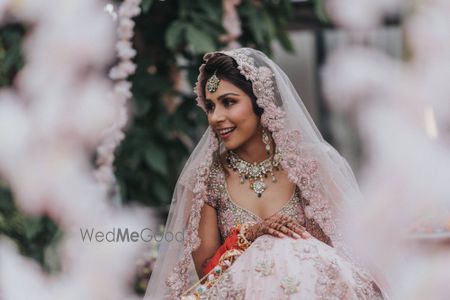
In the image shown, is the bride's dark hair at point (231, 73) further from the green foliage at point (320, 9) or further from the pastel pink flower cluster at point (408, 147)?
the green foliage at point (320, 9)

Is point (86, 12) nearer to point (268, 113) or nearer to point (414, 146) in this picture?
point (414, 146)

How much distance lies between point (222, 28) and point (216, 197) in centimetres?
126

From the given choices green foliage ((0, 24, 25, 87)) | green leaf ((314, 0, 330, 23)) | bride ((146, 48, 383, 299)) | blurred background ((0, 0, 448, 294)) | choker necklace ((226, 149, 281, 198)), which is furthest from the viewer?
green leaf ((314, 0, 330, 23))

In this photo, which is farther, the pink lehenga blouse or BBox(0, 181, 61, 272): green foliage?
BBox(0, 181, 61, 272): green foliage

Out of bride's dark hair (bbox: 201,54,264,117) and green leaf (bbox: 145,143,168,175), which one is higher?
bride's dark hair (bbox: 201,54,264,117)

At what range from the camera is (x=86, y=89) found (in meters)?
0.94

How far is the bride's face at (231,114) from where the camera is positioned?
5.75 ft

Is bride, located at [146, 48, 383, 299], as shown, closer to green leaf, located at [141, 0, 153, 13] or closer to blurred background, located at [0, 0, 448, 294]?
blurred background, located at [0, 0, 448, 294]

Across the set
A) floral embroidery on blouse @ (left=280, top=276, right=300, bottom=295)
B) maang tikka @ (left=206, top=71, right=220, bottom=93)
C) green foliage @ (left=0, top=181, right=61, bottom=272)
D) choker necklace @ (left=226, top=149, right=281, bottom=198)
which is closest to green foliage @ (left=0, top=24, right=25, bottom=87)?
green foliage @ (left=0, top=181, right=61, bottom=272)

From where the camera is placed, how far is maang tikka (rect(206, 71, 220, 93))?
69.9 inches

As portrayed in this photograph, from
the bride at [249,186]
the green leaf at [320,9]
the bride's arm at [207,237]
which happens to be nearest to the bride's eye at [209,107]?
the bride at [249,186]

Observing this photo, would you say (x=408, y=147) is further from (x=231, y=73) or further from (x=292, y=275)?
(x=231, y=73)

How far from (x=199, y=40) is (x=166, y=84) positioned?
13.5 inches

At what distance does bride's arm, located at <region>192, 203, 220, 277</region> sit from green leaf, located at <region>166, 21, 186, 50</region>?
1.17 metres
